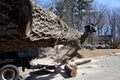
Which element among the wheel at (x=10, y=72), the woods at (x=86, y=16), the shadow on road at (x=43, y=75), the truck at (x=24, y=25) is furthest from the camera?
the woods at (x=86, y=16)

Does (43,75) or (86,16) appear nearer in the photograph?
(43,75)

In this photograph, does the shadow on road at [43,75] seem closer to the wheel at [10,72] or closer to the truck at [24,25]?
the wheel at [10,72]

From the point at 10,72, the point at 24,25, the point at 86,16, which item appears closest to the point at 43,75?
the point at 10,72

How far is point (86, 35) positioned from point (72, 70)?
1866 mm

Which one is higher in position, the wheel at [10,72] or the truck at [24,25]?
the truck at [24,25]

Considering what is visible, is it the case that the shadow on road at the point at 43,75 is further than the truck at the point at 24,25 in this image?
Yes

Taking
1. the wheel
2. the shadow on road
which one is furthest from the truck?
the shadow on road

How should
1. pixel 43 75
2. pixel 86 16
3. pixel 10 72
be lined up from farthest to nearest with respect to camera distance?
pixel 86 16 → pixel 43 75 → pixel 10 72

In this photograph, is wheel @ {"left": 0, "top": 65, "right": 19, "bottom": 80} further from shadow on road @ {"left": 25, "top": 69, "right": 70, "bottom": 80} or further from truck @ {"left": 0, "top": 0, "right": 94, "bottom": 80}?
truck @ {"left": 0, "top": 0, "right": 94, "bottom": 80}

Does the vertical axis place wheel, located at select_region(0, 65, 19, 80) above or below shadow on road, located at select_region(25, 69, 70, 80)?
above

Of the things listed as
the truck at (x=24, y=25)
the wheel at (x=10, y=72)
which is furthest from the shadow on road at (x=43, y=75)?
the truck at (x=24, y=25)

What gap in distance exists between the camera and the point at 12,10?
479cm

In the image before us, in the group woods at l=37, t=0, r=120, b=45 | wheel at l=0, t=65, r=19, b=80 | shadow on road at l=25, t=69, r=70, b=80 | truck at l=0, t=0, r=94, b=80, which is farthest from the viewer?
woods at l=37, t=0, r=120, b=45

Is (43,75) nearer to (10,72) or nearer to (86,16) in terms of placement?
(10,72)
